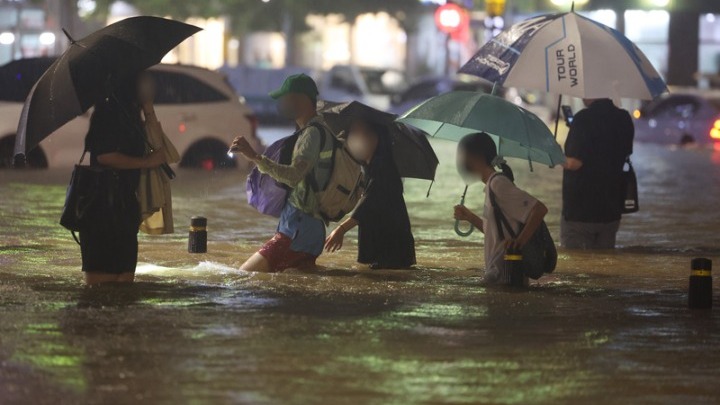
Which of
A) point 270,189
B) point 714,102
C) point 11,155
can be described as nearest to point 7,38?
point 714,102

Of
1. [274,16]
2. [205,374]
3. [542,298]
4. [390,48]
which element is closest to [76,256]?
[542,298]

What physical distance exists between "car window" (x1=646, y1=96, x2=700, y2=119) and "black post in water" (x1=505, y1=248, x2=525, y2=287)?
901 inches

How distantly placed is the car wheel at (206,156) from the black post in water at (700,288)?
13189 millimetres

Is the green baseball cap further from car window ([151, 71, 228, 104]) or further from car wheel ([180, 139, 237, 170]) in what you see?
car wheel ([180, 139, 237, 170])

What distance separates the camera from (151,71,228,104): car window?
21.7 metres

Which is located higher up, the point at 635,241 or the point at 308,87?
the point at 308,87

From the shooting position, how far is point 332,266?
1205cm

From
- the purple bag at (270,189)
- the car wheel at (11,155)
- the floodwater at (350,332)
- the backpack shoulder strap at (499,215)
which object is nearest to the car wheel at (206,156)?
the car wheel at (11,155)

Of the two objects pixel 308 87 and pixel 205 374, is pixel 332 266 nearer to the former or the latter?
pixel 308 87

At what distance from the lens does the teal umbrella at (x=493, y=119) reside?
10641mm

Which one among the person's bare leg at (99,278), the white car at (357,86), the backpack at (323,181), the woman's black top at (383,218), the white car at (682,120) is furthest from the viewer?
the white car at (357,86)

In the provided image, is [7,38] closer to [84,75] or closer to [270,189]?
[270,189]

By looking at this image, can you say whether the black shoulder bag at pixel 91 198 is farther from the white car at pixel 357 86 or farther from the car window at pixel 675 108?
the white car at pixel 357 86

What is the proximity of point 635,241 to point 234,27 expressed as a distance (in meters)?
45.8
